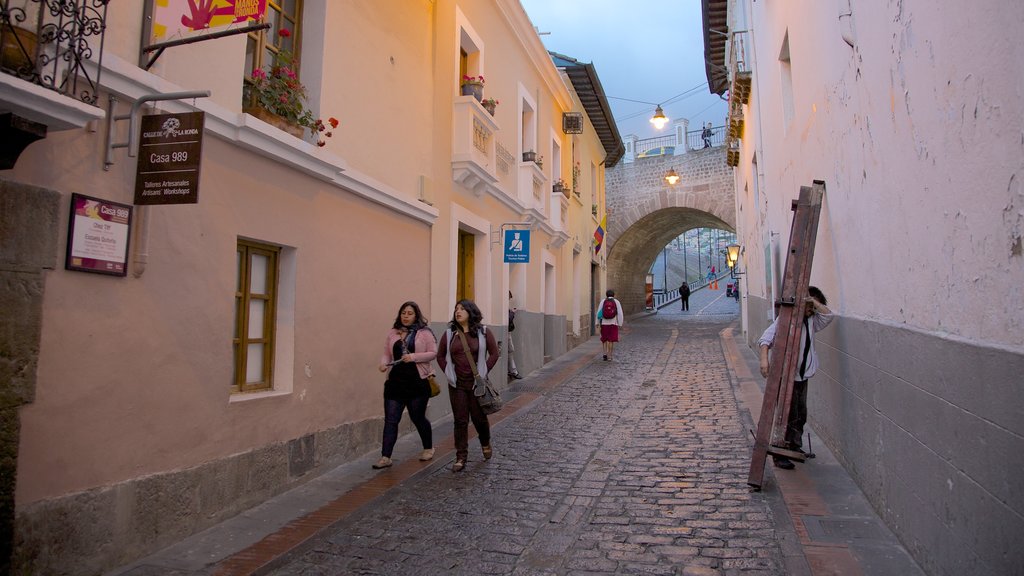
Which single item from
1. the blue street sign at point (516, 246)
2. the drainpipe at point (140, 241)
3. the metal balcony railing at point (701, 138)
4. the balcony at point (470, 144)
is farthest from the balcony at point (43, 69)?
the metal balcony railing at point (701, 138)

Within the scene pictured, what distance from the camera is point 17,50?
11.3 ft

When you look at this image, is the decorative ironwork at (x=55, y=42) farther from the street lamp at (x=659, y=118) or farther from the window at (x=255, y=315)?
the street lamp at (x=659, y=118)

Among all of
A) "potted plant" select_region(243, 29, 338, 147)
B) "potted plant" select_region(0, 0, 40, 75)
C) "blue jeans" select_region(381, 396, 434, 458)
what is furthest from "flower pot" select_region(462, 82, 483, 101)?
"potted plant" select_region(0, 0, 40, 75)

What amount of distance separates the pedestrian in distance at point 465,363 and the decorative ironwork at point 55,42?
12.3ft

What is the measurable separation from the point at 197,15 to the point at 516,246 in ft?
23.7

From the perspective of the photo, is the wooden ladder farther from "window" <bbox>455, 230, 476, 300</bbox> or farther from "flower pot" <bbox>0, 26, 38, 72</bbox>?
"window" <bbox>455, 230, 476, 300</bbox>

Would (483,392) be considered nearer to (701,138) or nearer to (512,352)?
(512,352)

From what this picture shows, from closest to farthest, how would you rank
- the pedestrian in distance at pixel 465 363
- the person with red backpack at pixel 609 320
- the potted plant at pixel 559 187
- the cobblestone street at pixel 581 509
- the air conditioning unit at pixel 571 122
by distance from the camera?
1. the cobblestone street at pixel 581 509
2. the pedestrian in distance at pixel 465 363
3. the person with red backpack at pixel 609 320
4. the potted plant at pixel 559 187
5. the air conditioning unit at pixel 571 122

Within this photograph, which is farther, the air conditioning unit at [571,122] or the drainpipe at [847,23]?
the air conditioning unit at [571,122]

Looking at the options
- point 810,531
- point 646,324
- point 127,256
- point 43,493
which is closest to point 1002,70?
point 810,531

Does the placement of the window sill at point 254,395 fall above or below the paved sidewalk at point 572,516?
above

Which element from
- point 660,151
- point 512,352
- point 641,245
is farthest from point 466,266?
point 660,151

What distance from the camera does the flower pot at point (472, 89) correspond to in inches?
407

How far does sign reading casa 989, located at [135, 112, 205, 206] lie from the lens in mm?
4184
